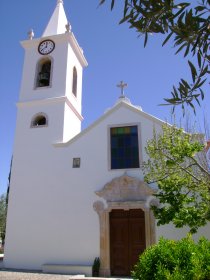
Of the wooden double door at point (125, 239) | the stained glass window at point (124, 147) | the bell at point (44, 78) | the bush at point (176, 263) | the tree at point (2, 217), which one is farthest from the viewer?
the tree at point (2, 217)

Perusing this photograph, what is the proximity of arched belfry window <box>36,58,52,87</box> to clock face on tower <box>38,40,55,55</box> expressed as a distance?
1.38 feet

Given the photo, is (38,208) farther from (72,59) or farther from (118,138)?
(72,59)

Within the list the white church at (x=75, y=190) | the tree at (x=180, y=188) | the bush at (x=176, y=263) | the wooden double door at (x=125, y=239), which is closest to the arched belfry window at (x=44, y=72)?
the white church at (x=75, y=190)

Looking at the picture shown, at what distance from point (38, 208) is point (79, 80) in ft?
25.8

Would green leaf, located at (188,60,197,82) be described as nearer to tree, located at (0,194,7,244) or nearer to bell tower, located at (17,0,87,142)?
bell tower, located at (17,0,87,142)

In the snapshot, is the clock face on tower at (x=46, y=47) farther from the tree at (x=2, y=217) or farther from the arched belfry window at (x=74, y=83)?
the tree at (x=2, y=217)

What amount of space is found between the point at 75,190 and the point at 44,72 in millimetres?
6719

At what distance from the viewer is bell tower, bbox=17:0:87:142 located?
46.4 ft

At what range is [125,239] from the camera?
11.3 m

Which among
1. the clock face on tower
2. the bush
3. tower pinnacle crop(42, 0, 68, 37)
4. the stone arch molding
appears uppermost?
tower pinnacle crop(42, 0, 68, 37)

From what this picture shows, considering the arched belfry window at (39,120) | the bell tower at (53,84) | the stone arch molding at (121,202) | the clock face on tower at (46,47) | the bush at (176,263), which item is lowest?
the bush at (176,263)

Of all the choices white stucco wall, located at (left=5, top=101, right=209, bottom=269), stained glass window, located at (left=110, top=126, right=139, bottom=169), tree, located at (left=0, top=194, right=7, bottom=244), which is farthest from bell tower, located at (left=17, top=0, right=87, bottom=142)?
tree, located at (left=0, top=194, right=7, bottom=244)

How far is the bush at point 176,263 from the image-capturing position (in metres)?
4.64

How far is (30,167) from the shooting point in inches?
526
